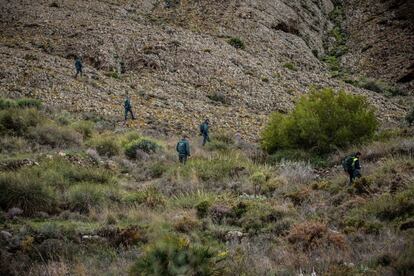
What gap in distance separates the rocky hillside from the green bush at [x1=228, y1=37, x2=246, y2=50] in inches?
4.4

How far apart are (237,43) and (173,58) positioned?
6832mm

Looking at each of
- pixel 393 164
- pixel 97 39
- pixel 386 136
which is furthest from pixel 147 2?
pixel 393 164

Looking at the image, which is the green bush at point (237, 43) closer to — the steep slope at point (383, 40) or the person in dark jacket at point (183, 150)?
the steep slope at point (383, 40)

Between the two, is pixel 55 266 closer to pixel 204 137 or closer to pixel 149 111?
pixel 204 137

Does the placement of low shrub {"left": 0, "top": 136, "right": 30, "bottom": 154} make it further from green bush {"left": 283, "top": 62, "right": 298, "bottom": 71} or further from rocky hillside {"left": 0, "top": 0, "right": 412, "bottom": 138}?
green bush {"left": 283, "top": 62, "right": 298, "bottom": 71}

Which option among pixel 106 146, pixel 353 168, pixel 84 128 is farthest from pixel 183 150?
pixel 353 168

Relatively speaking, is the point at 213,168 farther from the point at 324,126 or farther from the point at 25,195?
the point at 25,195

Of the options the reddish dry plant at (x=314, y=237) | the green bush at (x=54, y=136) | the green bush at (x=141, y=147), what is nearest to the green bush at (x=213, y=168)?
the green bush at (x=141, y=147)

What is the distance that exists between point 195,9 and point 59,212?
33394mm

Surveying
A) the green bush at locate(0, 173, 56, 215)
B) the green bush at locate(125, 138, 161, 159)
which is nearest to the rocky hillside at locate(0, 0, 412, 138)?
the green bush at locate(125, 138, 161, 159)

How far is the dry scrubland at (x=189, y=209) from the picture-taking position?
7.34 m

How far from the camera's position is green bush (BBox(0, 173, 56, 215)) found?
36.5 ft

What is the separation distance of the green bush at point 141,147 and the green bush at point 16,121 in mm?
3936

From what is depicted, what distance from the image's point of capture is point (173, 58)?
31.6 m
